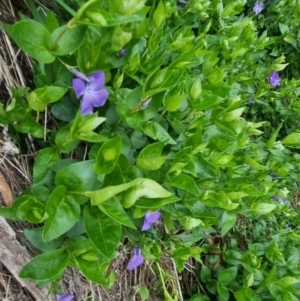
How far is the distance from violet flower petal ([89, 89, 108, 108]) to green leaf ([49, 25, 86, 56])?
0.14 meters

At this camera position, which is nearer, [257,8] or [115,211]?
[115,211]

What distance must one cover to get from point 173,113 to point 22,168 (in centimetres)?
37

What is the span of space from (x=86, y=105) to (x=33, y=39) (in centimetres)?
18

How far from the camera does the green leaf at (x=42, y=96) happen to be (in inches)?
31.3

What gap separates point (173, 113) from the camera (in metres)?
1.07

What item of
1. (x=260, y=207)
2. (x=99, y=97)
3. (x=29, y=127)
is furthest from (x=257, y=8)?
(x=29, y=127)

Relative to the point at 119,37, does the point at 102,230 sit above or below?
below

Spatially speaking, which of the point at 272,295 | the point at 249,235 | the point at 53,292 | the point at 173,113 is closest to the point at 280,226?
the point at 249,235

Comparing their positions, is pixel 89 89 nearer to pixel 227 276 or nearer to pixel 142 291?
pixel 142 291

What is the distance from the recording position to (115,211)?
794mm

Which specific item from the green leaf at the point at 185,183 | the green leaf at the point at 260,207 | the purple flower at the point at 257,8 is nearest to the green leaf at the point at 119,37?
the green leaf at the point at 185,183

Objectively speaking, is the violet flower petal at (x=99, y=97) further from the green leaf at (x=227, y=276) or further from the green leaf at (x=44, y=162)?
the green leaf at (x=227, y=276)

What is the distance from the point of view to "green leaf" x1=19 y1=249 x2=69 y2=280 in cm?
82

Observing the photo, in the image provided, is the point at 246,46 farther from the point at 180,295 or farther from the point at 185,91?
the point at 180,295
